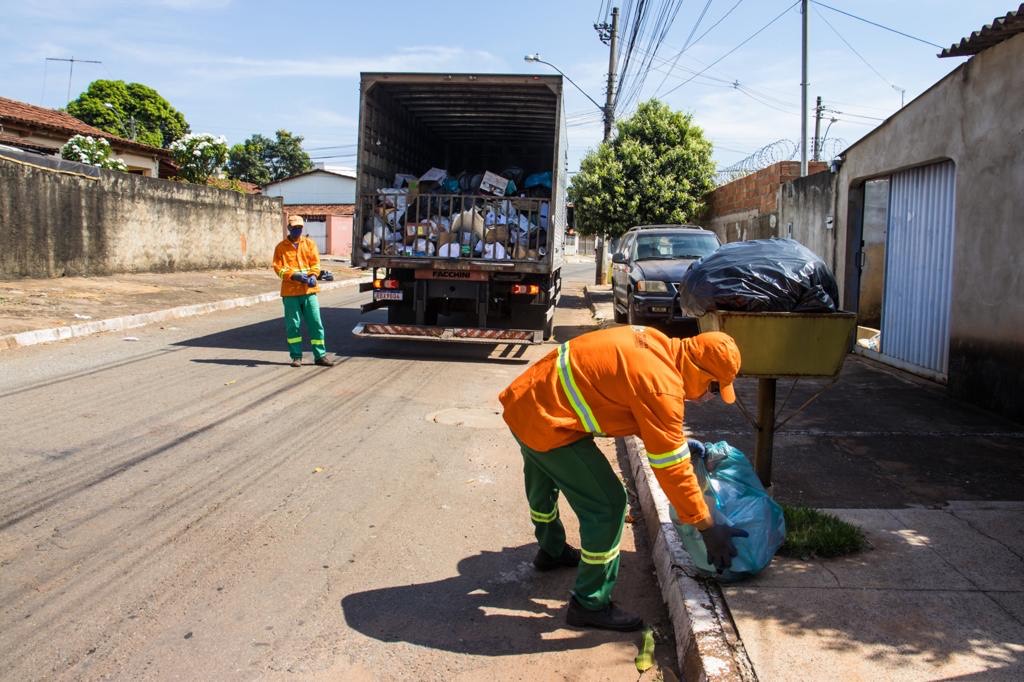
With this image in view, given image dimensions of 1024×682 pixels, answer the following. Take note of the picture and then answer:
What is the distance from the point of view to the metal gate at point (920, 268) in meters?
8.49

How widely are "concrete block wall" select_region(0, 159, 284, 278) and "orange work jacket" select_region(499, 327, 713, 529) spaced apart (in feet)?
45.9

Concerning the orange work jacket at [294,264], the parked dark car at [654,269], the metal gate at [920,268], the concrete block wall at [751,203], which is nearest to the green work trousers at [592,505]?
the orange work jacket at [294,264]

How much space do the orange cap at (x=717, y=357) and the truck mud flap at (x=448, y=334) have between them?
6.78 meters

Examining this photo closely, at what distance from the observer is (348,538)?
433cm

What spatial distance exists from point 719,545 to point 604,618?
57 cm

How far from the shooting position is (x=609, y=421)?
3299 mm

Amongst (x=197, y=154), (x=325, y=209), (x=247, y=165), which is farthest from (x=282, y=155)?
(x=197, y=154)

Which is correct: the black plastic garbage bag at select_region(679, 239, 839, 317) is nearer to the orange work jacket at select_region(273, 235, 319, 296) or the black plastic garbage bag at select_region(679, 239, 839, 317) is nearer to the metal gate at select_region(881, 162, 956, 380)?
the metal gate at select_region(881, 162, 956, 380)

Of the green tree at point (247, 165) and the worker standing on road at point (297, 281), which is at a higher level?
the green tree at point (247, 165)

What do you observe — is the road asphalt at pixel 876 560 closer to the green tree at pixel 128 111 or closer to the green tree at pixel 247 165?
the green tree at pixel 128 111

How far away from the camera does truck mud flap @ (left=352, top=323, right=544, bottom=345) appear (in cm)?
1000

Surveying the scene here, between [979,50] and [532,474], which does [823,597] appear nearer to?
[532,474]

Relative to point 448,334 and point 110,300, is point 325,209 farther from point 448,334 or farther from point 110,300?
point 448,334

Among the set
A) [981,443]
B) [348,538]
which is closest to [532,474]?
[348,538]
